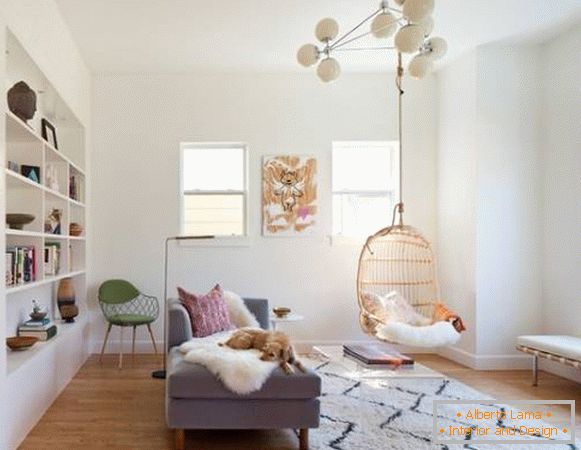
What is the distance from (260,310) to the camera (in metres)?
4.32

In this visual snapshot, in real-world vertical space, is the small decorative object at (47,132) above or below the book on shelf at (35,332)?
above

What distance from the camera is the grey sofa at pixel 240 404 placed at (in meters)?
2.72

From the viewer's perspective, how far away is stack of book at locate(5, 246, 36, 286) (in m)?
2.98

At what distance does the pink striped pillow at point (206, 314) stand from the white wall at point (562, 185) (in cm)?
294

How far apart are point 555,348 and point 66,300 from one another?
4.16m

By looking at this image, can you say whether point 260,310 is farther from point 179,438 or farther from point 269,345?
point 179,438

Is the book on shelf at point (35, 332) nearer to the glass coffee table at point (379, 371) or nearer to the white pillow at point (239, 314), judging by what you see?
the white pillow at point (239, 314)

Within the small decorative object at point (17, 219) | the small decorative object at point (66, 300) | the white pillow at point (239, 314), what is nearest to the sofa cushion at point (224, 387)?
the white pillow at point (239, 314)

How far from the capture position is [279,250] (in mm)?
5320

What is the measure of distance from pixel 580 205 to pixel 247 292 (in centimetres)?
325

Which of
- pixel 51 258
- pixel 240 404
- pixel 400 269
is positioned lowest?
pixel 240 404

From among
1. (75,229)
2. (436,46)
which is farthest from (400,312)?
(75,229)

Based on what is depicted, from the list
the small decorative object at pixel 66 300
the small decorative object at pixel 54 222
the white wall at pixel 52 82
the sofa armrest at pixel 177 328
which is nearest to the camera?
the white wall at pixel 52 82

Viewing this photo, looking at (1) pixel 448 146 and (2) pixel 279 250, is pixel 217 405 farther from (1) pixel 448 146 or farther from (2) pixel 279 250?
(1) pixel 448 146
